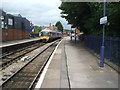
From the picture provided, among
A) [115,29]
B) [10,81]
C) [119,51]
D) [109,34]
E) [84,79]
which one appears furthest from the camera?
[109,34]

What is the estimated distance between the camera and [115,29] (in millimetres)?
12070

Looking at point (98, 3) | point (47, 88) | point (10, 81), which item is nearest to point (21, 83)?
point (10, 81)

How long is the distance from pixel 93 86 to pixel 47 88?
68.7 inches

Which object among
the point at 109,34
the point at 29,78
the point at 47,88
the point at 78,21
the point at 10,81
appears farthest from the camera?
the point at 78,21

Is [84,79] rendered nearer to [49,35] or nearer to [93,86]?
[93,86]

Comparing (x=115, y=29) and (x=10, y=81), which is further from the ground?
(x=115, y=29)

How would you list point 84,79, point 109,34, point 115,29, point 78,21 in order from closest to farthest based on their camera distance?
point 84,79 → point 115,29 → point 109,34 → point 78,21

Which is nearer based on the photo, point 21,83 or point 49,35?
point 21,83

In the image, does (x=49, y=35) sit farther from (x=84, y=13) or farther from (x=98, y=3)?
(x=98, y=3)

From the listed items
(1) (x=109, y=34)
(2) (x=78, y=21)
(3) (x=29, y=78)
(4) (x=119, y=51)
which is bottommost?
(3) (x=29, y=78)

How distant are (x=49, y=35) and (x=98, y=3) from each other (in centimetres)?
2261

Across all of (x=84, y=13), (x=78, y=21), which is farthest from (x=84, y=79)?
(x=78, y=21)

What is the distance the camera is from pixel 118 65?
26.8ft

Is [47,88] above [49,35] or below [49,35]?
below
